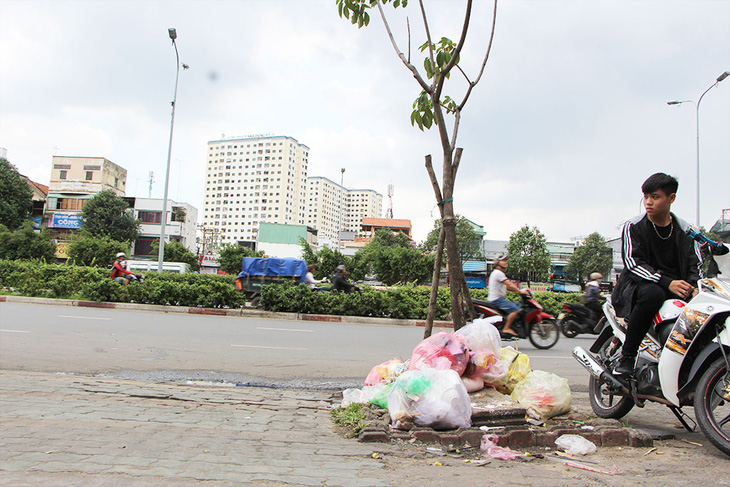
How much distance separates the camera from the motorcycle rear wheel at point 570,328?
36.0 ft

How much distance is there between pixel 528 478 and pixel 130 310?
43.0 ft

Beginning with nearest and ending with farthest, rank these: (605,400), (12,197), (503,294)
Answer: (605,400)
(503,294)
(12,197)

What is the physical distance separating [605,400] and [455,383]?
1.57 m

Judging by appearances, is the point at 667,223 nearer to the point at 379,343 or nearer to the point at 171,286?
the point at 379,343

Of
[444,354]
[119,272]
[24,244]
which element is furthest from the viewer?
[24,244]

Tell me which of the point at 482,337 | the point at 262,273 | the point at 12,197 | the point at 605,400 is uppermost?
the point at 12,197

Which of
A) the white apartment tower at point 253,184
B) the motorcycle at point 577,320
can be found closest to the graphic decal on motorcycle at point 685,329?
the motorcycle at point 577,320

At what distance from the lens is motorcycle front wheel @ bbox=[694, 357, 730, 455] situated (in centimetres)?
282

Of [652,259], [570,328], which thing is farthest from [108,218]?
[652,259]

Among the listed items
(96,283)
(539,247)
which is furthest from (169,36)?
(539,247)

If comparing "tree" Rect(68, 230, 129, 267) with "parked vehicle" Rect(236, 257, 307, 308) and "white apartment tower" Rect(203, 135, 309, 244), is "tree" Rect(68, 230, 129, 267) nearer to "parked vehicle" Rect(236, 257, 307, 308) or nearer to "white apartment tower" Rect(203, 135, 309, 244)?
"parked vehicle" Rect(236, 257, 307, 308)

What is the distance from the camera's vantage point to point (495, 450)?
9.84ft

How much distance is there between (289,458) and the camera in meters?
2.80

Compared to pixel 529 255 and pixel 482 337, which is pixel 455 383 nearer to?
pixel 482 337
